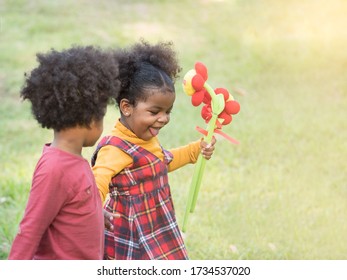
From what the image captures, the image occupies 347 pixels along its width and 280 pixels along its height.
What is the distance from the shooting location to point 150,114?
325cm

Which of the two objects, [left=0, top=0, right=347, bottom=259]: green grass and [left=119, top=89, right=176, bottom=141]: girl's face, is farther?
[left=0, top=0, right=347, bottom=259]: green grass

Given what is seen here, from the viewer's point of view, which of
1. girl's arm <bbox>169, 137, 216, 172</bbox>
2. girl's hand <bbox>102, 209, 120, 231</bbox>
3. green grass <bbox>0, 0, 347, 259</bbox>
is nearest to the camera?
girl's hand <bbox>102, 209, 120, 231</bbox>

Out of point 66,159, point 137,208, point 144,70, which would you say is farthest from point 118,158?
point 66,159

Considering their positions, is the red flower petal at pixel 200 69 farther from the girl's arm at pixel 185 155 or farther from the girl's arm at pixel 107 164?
the girl's arm at pixel 107 164

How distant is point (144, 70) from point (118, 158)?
1.38 ft

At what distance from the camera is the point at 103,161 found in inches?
124

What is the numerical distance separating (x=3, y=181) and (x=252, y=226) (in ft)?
5.31

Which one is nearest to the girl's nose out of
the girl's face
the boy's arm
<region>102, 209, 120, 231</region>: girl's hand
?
the girl's face

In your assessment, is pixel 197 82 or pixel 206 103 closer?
pixel 197 82

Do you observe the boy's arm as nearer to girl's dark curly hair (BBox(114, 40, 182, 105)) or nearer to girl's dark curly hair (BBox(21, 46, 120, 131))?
girl's dark curly hair (BBox(21, 46, 120, 131))

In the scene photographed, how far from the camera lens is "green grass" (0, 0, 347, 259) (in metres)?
4.60

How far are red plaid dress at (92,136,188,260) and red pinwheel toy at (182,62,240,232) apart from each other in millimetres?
192

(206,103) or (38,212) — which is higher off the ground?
(206,103)

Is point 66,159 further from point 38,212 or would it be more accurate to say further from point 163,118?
point 163,118
